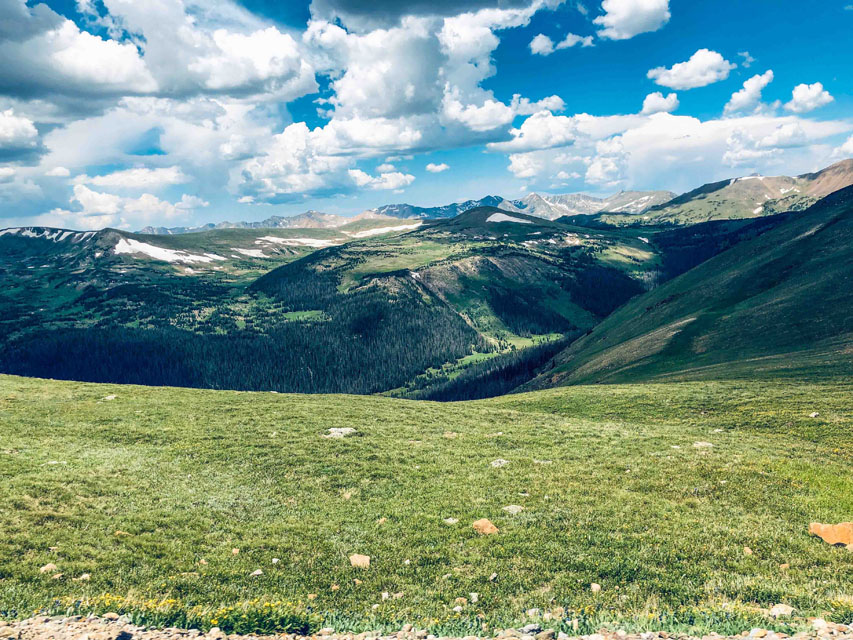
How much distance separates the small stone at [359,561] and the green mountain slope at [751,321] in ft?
179

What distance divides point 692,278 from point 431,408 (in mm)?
150032

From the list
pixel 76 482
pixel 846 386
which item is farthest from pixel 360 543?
pixel 846 386

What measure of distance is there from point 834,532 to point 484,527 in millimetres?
13167

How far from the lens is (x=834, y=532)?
16938 millimetres

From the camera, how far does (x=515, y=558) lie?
55.5 ft

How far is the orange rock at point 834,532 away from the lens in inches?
651

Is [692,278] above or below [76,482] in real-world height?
above

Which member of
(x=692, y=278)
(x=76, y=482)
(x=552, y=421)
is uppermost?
(x=692, y=278)

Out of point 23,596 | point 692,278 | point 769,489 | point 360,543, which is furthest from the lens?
point 692,278

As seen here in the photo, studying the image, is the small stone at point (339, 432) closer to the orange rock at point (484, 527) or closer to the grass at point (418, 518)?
the grass at point (418, 518)

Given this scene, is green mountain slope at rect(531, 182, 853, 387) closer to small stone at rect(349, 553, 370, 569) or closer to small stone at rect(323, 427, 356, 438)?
small stone at rect(323, 427, 356, 438)

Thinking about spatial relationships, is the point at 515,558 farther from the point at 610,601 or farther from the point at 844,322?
the point at 844,322

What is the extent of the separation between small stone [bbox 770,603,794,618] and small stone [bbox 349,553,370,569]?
12.7 m

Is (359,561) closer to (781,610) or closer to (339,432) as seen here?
(781,610)
